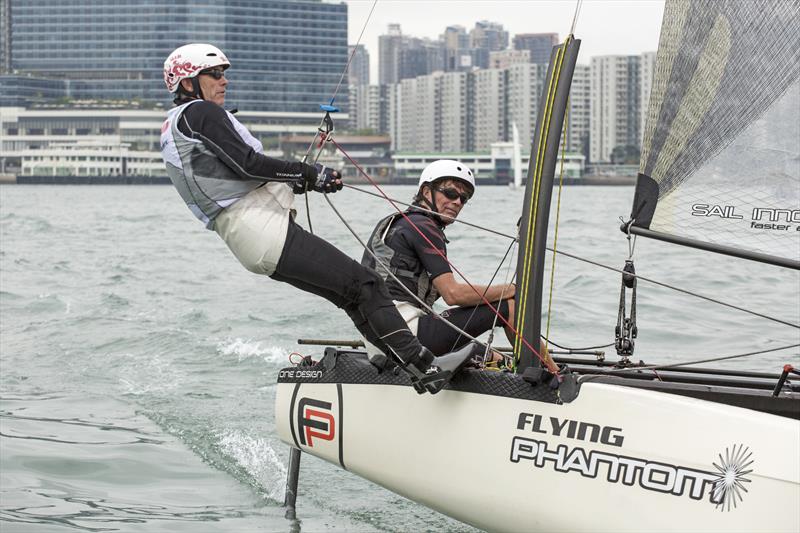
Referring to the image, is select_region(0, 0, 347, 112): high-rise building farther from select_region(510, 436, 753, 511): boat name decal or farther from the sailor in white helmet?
select_region(510, 436, 753, 511): boat name decal

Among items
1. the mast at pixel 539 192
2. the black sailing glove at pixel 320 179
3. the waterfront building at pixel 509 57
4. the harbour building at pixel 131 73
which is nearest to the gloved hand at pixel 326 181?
the black sailing glove at pixel 320 179

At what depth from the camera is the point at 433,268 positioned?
13.9 ft

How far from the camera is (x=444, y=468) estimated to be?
404 cm

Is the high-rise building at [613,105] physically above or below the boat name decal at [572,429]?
above

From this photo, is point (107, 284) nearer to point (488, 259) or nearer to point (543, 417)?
point (488, 259)

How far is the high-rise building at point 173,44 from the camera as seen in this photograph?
10950cm

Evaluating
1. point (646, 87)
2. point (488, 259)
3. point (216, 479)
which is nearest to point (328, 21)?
point (646, 87)

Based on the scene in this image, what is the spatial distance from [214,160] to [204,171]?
5cm

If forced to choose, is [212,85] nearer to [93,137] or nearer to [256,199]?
[256,199]

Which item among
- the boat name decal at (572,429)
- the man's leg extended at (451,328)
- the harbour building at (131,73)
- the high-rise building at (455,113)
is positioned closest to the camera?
the boat name decal at (572,429)

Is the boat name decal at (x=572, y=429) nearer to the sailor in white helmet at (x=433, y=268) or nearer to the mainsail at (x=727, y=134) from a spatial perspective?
the sailor in white helmet at (x=433, y=268)

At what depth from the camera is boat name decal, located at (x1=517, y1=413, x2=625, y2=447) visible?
361 cm

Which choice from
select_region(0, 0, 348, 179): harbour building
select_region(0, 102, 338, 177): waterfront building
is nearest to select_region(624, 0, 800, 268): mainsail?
select_region(0, 102, 338, 177): waterfront building

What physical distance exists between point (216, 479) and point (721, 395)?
2.43 metres
